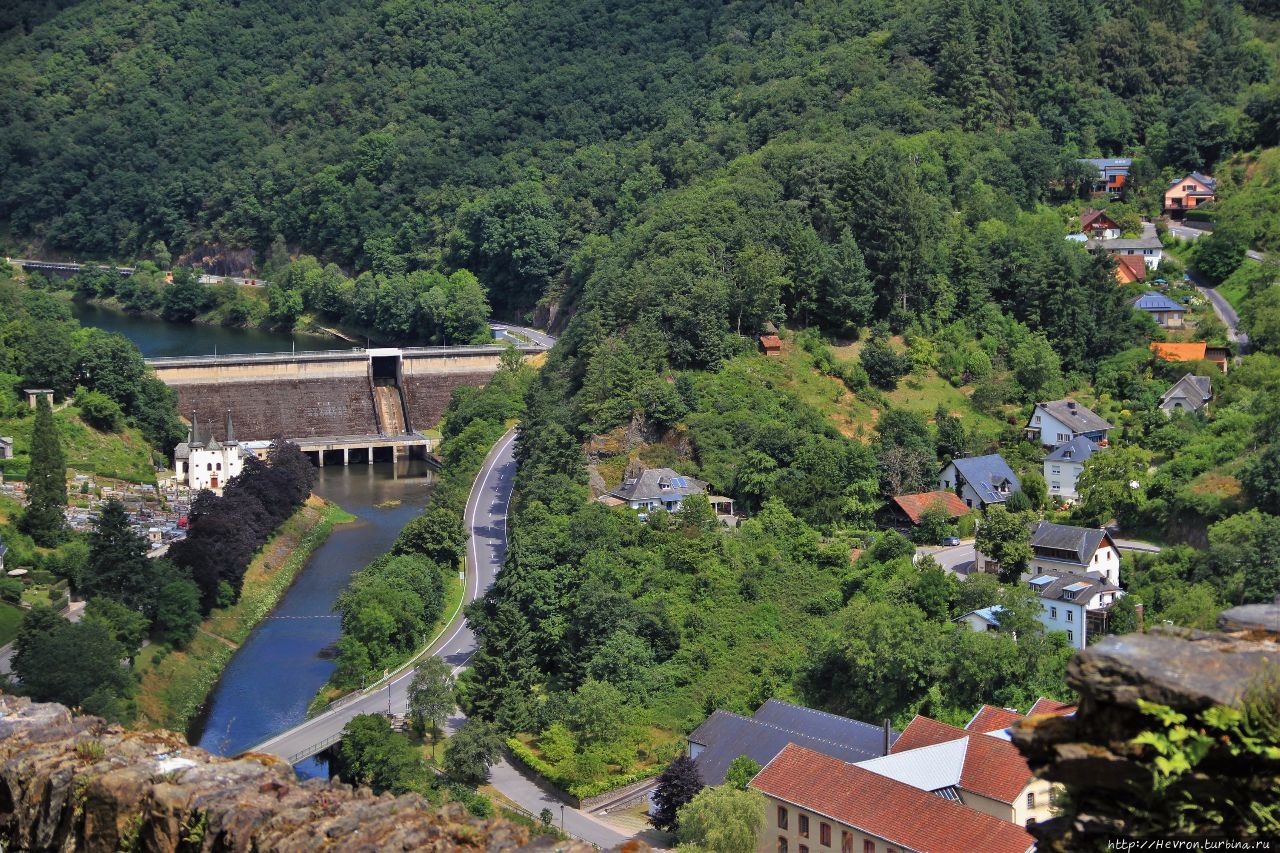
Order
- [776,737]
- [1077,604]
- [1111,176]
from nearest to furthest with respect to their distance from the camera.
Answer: [776,737], [1077,604], [1111,176]

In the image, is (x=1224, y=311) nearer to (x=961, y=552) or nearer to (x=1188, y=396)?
(x=1188, y=396)

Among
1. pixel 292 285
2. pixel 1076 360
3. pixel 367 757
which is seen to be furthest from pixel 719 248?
pixel 292 285

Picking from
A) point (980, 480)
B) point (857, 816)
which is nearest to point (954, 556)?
point (980, 480)

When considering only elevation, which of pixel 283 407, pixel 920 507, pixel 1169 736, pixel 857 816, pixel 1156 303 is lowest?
pixel 283 407

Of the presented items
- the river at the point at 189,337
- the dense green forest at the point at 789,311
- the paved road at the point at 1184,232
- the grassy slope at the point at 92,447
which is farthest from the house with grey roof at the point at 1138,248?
the river at the point at 189,337

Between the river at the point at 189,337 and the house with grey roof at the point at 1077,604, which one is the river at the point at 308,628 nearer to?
the house with grey roof at the point at 1077,604

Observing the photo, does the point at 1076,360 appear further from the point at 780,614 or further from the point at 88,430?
the point at 88,430

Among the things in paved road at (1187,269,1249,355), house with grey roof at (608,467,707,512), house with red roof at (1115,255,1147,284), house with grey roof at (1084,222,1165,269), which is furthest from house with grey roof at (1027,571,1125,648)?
house with grey roof at (1084,222,1165,269)

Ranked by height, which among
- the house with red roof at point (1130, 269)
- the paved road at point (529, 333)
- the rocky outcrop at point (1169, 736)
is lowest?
the paved road at point (529, 333)
